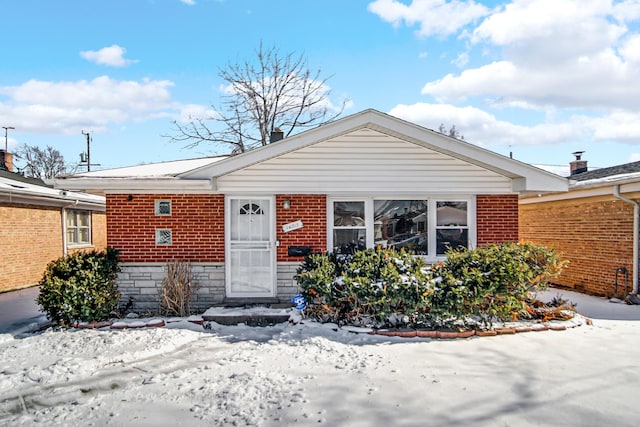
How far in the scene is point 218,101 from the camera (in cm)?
2378

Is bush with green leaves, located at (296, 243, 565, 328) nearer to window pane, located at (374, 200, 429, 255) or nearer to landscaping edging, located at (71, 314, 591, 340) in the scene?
landscaping edging, located at (71, 314, 591, 340)

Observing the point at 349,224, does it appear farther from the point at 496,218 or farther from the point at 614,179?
the point at 614,179

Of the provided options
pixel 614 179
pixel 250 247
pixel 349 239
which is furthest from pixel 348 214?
pixel 614 179

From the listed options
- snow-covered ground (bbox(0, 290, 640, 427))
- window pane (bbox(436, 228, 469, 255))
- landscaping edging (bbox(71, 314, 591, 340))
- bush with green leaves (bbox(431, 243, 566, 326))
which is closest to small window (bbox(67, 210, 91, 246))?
snow-covered ground (bbox(0, 290, 640, 427))

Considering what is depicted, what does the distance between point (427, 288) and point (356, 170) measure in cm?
295

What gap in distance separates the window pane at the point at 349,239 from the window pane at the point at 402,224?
0.27 m

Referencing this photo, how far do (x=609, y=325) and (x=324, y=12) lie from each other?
9313 mm

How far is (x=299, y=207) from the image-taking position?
8.45 meters

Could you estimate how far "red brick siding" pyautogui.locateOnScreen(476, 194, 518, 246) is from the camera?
867 centimetres

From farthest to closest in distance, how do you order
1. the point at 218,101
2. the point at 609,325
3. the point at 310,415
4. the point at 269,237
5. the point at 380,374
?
the point at 218,101, the point at 269,237, the point at 609,325, the point at 380,374, the point at 310,415

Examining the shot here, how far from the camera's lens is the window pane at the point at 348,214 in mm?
8586

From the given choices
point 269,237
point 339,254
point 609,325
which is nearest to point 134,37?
point 269,237

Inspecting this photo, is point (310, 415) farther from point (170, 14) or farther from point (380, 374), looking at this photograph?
point (170, 14)

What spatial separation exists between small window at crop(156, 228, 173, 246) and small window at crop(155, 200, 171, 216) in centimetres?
32
